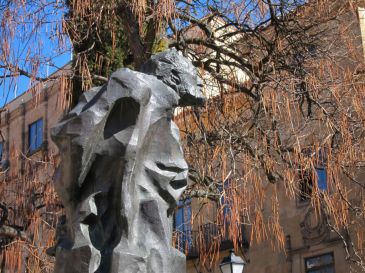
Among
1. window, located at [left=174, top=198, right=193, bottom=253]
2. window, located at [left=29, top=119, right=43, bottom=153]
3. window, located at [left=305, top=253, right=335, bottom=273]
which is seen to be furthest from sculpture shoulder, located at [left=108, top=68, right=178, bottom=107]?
window, located at [left=29, top=119, right=43, bottom=153]

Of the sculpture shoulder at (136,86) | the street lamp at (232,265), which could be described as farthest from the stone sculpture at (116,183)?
the street lamp at (232,265)

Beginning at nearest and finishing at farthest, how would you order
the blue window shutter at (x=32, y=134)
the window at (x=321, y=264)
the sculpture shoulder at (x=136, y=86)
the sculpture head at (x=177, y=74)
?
the sculpture shoulder at (x=136, y=86)
the sculpture head at (x=177, y=74)
the window at (x=321, y=264)
the blue window shutter at (x=32, y=134)

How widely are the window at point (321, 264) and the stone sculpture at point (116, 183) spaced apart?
15.9 metres

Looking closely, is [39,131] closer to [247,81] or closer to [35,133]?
[35,133]

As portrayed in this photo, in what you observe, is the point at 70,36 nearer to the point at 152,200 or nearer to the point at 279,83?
the point at 279,83

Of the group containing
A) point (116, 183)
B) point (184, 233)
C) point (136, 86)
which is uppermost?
point (184, 233)

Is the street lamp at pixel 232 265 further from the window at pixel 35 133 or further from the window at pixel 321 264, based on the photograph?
the window at pixel 35 133

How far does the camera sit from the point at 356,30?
17.3 metres

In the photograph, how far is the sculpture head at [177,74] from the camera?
4992 mm

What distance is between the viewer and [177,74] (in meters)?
5.02

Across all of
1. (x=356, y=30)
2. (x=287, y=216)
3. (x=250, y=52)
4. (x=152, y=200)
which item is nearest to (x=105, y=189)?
(x=152, y=200)

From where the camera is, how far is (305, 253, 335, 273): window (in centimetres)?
1992

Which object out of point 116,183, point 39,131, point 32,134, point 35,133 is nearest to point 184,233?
point 116,183

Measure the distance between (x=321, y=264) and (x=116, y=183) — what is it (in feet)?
54.1
